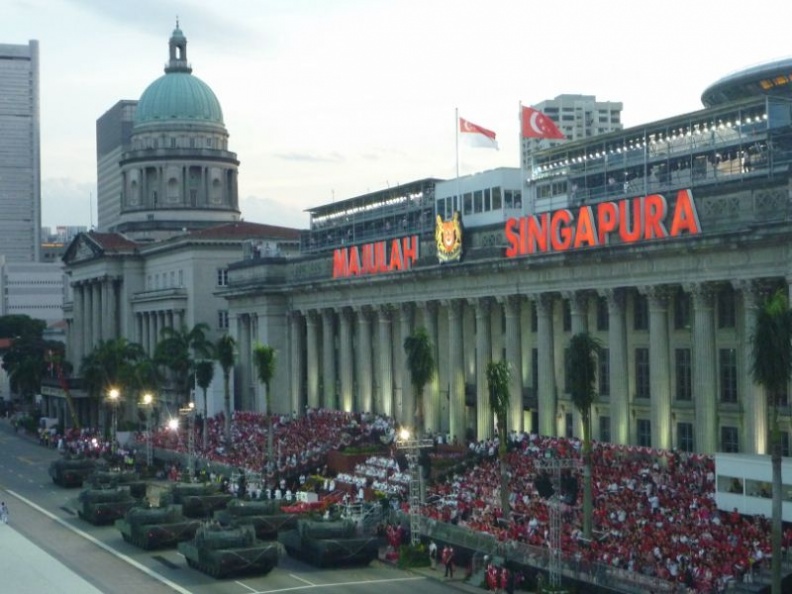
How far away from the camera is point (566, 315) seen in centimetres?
8469

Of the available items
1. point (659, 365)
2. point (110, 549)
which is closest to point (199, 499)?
point (110, 549)

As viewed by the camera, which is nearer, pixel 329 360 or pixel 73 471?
pixel 73 471

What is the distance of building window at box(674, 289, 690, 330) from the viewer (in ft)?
240

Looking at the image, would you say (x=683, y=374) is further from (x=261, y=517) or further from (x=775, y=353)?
(x=261, y=517)

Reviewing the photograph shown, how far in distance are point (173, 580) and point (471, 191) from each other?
4954 cm

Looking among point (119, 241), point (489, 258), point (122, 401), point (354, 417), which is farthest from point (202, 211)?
point (489, 258)

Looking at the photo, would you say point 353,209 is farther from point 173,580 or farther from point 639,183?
point 173,580

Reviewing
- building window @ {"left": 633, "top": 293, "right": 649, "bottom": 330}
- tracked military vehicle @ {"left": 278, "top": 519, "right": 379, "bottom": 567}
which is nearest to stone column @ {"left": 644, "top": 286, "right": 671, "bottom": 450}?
building window @ {"left": 633, "top": 293, "right": 649, "bottom": 330}

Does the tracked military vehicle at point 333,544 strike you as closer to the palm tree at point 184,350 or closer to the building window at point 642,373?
the building window at point 642,373

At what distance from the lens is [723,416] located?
70.1m

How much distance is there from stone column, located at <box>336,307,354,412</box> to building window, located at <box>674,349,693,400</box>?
41186mm

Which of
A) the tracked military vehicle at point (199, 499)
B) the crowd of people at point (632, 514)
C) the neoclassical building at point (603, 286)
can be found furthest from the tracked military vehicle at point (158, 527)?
the neoclassical building at point (603, 286)

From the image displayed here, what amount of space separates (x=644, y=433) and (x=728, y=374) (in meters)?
7.85

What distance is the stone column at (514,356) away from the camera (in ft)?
285
